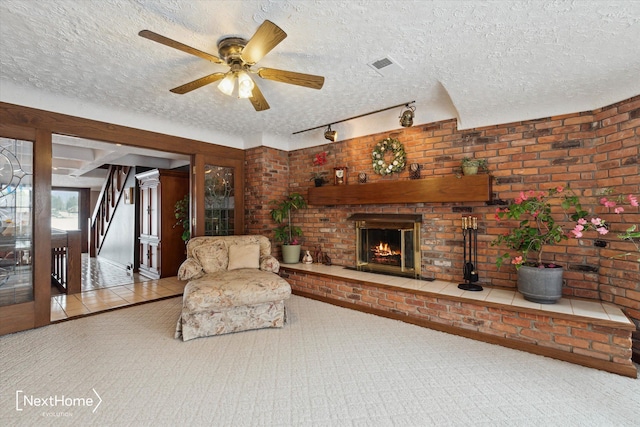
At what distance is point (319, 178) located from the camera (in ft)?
14.6

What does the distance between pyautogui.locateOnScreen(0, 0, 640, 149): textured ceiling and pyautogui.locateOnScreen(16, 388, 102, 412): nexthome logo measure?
2.43 m

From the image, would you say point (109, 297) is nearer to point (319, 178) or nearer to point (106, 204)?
point (319, 178)

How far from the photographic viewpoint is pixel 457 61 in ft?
7.57

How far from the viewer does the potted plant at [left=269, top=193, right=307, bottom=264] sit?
4.55m

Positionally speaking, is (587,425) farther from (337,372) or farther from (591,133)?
(591,133)

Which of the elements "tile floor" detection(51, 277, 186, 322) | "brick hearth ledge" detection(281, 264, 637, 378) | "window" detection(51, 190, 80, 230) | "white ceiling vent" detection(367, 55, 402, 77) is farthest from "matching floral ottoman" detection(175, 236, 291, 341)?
"window" detection(51, 190, 80, 230)

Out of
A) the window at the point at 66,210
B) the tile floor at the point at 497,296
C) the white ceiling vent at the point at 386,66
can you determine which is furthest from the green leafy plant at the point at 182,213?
the window at the point at 66,210

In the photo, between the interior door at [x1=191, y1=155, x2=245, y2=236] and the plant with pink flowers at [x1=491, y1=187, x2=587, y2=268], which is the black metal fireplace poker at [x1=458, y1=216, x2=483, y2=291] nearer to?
the plant with pink flowers at [x1=491, y1=187, x2=587, y2=268]

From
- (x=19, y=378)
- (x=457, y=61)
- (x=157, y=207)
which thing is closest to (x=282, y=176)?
(x=157, y=207)

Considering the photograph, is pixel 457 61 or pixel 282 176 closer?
pixel 457 61

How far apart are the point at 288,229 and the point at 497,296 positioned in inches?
118

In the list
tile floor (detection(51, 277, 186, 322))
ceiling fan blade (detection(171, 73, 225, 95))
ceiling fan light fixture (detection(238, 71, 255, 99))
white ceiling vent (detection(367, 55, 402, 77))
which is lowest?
tile floor (detection(51, 277, 186, 322))

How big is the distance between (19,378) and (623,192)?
5.02m

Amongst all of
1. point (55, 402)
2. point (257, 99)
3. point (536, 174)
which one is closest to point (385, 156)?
point (536, 174)
